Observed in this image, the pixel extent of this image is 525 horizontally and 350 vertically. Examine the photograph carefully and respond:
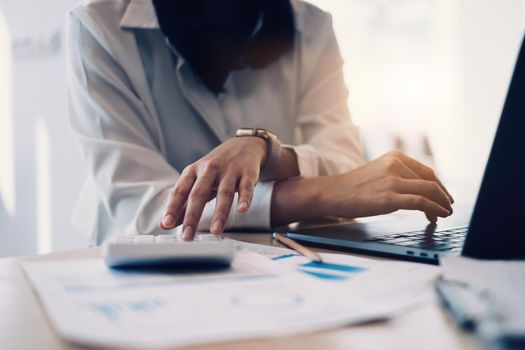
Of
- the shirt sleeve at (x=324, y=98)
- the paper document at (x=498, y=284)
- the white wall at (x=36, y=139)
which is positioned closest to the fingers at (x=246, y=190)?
the paper document at (x=498, y=284)

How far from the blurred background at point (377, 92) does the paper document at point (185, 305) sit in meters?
1.47

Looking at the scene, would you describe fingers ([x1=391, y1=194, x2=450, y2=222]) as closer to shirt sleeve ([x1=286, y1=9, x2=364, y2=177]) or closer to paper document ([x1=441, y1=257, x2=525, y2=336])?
paper document ([x1=441, y1=257, x2=525, y2=336])

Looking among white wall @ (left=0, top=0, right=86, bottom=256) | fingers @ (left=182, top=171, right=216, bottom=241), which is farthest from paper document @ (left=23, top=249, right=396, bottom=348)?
white wall @ (left=0, top=0, right=86, bottom=256)

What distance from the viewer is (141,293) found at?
12.9 inches

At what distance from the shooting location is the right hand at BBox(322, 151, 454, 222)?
25.1 inches

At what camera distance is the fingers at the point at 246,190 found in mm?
559

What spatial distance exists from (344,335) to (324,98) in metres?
0.89

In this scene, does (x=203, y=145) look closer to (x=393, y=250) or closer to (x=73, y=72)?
(x=73, y=72)

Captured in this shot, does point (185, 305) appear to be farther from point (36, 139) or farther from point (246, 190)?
point (36, 139)

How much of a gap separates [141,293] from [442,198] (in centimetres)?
44

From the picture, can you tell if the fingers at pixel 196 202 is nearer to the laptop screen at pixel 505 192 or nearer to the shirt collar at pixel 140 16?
the laptop screen at pixel 505 192

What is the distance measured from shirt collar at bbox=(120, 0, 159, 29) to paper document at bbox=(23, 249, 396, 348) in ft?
1.95

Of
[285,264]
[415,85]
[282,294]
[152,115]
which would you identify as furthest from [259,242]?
[415,85]

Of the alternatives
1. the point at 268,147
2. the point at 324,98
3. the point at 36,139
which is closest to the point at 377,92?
the point at 324,98
